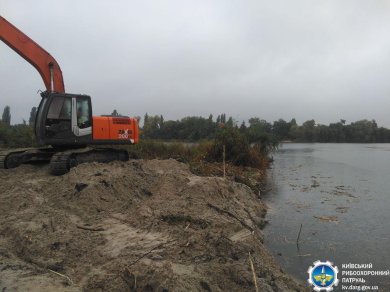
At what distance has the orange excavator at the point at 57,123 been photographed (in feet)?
34.7

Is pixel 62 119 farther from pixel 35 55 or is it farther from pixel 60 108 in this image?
pixel 35 55

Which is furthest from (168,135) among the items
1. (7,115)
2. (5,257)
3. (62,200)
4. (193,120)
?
(5,257)

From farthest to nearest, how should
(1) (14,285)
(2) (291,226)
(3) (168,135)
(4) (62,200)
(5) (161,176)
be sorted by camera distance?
(3) (168,135) < (5) (161,176) < (2) (291,226) < (4) (62,200) < (1) (14,285)

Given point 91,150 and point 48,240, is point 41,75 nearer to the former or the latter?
point 91,150

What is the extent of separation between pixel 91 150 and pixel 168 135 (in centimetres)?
3401

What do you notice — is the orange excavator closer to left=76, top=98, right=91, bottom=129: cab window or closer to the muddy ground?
left=76, top=98, right=91, bottom=129: cab window

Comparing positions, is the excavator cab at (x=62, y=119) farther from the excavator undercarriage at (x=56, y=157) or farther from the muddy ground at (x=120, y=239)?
the muddy ground at (x=120, y=239)

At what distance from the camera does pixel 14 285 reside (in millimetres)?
4266

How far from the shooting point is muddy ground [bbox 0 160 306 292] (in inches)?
186

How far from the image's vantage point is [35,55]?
11.1 m

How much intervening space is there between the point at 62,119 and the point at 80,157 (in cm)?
121

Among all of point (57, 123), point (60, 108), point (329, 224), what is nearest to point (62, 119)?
point (57, 123)

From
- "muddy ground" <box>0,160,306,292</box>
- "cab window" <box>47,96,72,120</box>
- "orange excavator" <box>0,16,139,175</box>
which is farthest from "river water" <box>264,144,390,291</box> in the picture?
"cab window" <box>47,96,72,120</box>

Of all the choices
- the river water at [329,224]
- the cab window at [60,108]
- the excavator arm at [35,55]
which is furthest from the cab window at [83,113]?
the river water at [329,224]
